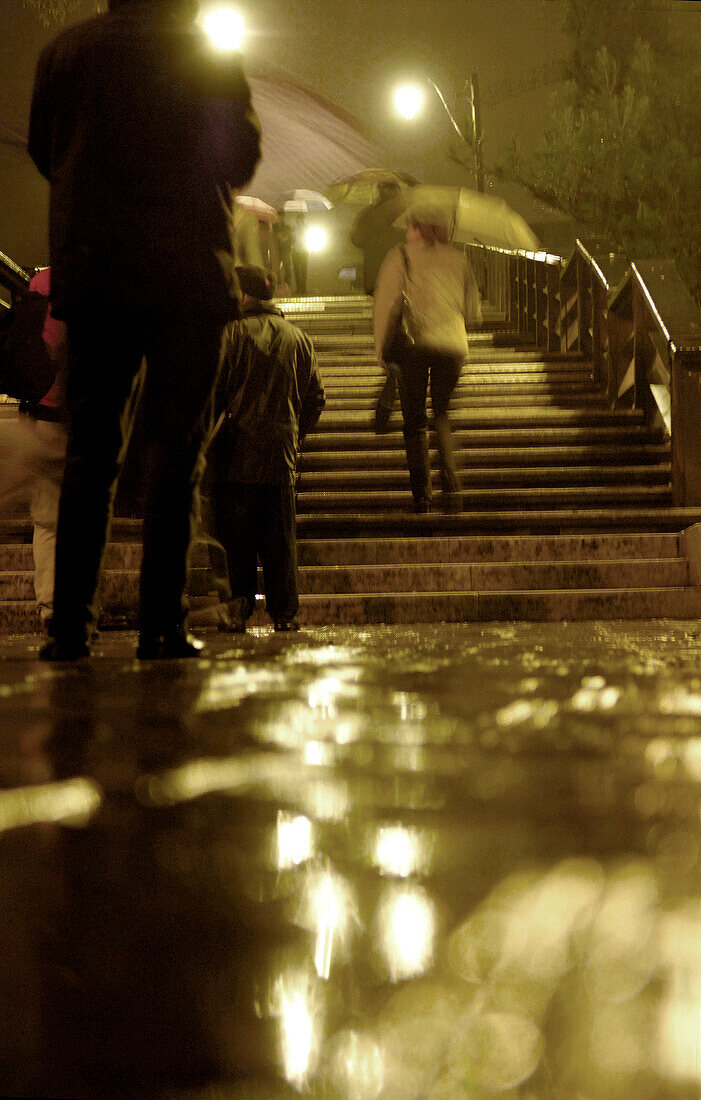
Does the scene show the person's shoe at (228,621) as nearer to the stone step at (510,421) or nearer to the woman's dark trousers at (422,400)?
the woman's dark trousers at (422,400)

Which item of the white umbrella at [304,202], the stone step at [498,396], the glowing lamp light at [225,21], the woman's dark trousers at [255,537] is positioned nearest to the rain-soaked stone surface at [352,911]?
the woman's dark trousers at [255,537]

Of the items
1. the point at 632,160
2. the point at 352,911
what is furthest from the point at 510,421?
the point at 632,160

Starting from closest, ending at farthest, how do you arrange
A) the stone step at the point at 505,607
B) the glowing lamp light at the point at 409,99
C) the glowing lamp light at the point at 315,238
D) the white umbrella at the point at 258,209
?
the stone step at the point at 505,607 < the white umbrella at the point at 258,209 < the glowing lamp light at the point at 409,99 < the glowing lamp light at the point at 315,238

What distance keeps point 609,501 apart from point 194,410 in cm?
520

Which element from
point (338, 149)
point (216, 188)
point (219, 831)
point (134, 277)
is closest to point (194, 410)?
point (134, 277)

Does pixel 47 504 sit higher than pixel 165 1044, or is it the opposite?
pixel 47 504

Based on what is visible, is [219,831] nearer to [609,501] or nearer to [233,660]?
[233,660]

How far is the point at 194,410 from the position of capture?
106 inches

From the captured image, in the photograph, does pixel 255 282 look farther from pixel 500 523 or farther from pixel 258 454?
pixel 500 523

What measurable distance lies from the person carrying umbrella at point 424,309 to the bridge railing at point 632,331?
5.55ft

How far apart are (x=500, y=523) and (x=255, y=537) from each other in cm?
218

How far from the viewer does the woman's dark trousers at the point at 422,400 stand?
6.83 meters

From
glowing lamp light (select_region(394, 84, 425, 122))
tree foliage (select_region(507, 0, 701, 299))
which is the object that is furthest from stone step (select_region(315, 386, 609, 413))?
tree foliage (select_region(507, 0, 701, 299))

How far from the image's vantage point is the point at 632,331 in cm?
962
